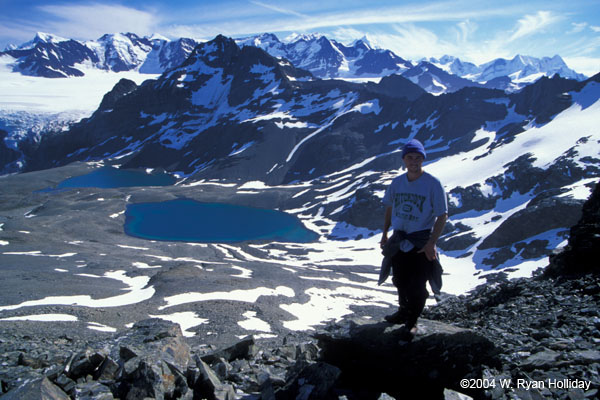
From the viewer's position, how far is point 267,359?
1009cm

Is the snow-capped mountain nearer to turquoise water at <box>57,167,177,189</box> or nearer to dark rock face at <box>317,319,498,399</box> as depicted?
turquoise water at <box>57,167,177,189</box>

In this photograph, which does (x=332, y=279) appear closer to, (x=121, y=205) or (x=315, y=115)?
(x=121, y=205)

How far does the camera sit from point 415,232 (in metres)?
7.61

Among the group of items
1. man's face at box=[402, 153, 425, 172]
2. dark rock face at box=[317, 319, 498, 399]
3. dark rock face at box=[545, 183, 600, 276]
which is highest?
man's face at box=[402, 153, 425, 172]

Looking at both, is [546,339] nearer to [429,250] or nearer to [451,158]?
[429,250]

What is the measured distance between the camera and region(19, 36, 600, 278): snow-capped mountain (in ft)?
238

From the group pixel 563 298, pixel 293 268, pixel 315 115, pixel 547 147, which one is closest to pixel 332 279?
pixel 293 268

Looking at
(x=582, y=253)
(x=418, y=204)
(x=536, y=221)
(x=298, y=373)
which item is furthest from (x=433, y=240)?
(x=536, y=221)

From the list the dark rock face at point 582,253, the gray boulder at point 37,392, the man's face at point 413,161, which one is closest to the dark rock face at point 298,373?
the gray boulder at point 37,392

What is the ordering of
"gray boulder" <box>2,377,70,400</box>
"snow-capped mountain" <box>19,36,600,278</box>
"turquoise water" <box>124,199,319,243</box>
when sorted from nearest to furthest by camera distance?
1. "gray boulder" <box>2,377,70,400</box>
2. "snow-capped mountain" <box>19,36,600,278</box>
3. "turquoise water" <box>124,199,319,243</box>

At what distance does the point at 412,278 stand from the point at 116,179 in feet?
598

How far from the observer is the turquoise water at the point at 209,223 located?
304ft

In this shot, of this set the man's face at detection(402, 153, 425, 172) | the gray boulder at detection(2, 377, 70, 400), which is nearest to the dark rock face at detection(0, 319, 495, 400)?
the gray boulder at detection(2, 377, 70, 400)

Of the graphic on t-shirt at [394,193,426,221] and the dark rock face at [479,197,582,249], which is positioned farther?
the dark rock face at [479,197,582,249]
